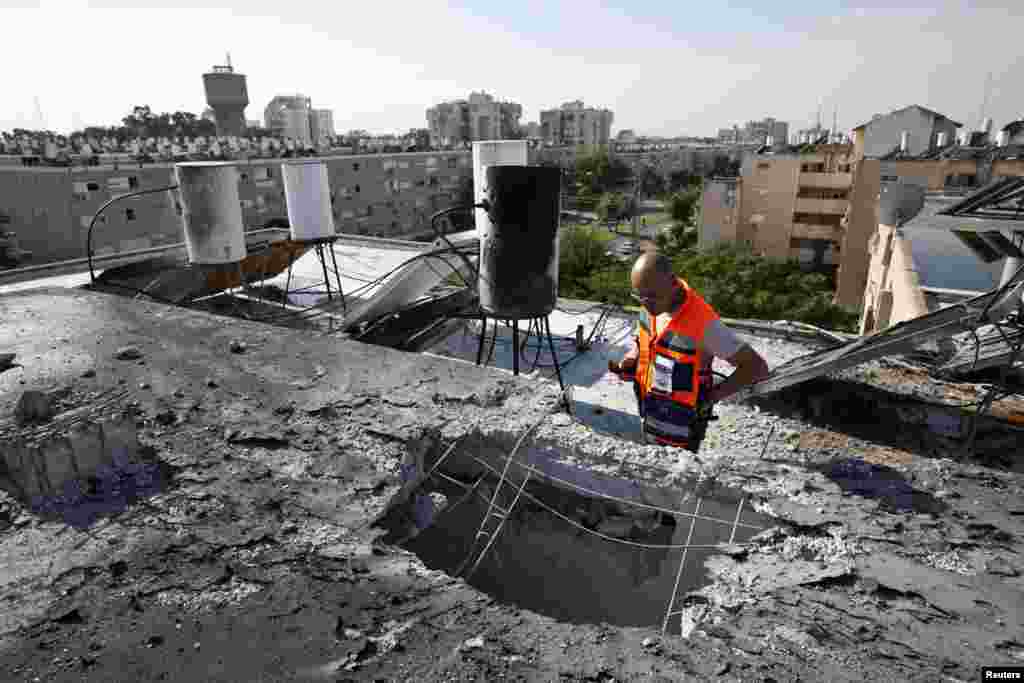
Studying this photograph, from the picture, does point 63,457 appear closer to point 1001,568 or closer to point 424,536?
point 424,536

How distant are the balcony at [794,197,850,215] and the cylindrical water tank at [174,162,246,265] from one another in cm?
3717

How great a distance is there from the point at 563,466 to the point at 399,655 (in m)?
1.61

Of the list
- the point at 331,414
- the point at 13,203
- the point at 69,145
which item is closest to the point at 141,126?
the point at 69,145

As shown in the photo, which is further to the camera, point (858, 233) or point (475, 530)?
point (858, 233)

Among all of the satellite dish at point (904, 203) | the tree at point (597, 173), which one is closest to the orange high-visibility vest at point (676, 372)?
the satellite dish at point (904, 203)

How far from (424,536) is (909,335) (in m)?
3.46

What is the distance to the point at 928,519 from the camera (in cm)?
272

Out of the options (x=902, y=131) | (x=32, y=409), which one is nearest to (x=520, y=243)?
(x=32, y=409)

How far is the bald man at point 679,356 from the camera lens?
3.51m

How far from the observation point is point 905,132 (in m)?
34.1

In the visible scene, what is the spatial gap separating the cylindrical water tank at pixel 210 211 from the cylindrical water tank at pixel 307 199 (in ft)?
2.95

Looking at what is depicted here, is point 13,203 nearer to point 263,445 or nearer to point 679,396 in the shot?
point 263,445

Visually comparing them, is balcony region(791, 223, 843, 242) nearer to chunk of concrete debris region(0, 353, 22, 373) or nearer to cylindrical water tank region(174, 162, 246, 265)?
cylindrical water tank region(174, 162, 246, 265)

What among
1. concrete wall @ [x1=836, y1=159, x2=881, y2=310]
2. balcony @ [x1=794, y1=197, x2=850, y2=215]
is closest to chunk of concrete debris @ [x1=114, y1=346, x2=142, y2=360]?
concrete wall @ [x1=836, y1=159, x2=881, y2=310]
